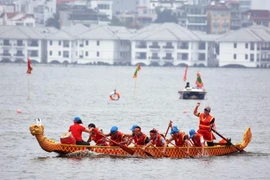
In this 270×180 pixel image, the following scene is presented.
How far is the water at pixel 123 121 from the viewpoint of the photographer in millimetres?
42438

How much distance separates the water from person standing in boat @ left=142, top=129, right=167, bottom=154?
22.6 inches

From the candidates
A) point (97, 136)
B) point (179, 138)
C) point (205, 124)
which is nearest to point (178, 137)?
point (179, 138)

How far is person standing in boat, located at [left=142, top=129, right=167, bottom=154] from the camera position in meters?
44.5

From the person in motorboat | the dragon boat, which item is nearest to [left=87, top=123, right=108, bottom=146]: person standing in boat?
the dragon boat

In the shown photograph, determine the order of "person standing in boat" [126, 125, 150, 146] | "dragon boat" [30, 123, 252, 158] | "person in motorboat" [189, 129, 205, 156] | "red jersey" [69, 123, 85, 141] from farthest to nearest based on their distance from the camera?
"person in motorboat" [189, 129, 205, 156] → "person standing in boat" [126, 125, 150, 146] → "red jersey" [69, 123, 85, 141] → "dragon boat" [30, 123, 252, 158]

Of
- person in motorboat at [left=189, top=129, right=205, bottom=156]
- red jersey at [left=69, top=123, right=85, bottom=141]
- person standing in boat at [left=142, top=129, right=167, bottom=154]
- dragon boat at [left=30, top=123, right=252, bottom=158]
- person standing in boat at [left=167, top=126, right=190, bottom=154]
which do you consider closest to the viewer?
dragon boat at [left=30, top=123, right=252, bottom=158]

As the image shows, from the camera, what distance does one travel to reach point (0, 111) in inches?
2783

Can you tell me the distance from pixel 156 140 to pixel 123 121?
21450 mm

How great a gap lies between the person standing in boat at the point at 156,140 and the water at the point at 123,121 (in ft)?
1.88

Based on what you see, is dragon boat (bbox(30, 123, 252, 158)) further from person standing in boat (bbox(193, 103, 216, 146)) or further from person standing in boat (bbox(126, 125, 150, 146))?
person standing in boat (bbox(193, 103, 216, 146))

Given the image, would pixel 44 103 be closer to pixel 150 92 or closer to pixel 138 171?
pixel 150 92

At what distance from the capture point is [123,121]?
217 ft

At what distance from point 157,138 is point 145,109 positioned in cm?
3429

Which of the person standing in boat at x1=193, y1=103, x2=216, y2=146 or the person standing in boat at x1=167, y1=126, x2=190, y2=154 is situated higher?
the person standing in boat at x1=193, y1=103, x2=216, y2=146
